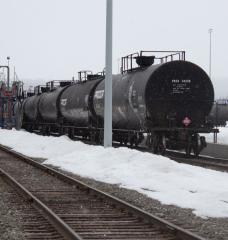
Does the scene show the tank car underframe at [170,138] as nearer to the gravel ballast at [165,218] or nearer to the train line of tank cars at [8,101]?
the gravel ballast at [165,218]

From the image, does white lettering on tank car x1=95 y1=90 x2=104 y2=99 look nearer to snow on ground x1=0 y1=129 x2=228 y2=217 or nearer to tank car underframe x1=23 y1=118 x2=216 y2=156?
tank car underframe x1=23 y1=118 x2=216 y2=156

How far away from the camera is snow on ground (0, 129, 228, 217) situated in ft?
32.4

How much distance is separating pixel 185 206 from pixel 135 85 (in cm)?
1110

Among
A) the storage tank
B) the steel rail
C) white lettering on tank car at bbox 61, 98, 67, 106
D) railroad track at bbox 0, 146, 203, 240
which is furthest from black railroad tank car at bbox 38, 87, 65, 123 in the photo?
the steel rail

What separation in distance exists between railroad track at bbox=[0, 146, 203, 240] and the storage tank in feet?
20.5

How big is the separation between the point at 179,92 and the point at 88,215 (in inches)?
460

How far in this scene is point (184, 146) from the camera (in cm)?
2086

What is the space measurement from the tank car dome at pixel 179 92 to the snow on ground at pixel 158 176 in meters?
2.76

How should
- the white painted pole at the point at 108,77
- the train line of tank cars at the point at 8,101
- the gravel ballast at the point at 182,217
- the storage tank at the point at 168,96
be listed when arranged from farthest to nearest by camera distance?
the train line of tank cars at the point at 8,101 < the storage tank at the point at 168,96 < the white painted pole at the point at 108,77 < the gravel ballast at the point at 182,217

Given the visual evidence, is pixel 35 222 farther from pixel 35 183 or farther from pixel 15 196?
pixel 35 183

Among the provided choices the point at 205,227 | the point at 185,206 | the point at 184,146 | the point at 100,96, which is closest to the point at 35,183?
the point at 185,206

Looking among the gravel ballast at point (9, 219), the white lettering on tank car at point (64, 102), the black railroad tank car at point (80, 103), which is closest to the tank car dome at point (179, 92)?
the black railroad tank car at point (80, 103)

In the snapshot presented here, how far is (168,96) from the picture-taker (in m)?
19.9

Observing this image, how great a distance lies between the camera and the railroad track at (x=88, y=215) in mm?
7434
